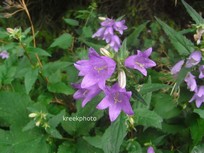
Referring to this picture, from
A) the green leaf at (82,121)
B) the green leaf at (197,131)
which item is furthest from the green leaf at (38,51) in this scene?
the green leaf at (197,131)

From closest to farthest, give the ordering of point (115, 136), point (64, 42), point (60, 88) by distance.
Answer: point (115, 136) → point (60, 88) → point (64, 42)

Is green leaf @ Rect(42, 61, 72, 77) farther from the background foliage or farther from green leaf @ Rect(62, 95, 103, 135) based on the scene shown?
green leaf @ Rect(62, 95, 103, 135)

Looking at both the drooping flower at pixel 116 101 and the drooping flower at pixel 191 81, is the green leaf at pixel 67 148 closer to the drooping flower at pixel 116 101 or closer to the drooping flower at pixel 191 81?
the drooping flower at pixel 116 101

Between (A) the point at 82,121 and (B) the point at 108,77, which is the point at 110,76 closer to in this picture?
(B) the point at 108,77

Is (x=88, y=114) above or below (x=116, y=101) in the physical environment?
below

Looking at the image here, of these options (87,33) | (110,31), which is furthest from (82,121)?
(87,33)

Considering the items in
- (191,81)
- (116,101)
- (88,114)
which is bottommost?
(88,114)
